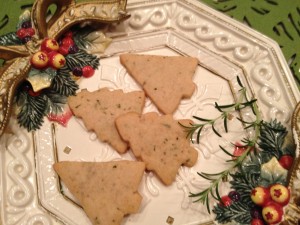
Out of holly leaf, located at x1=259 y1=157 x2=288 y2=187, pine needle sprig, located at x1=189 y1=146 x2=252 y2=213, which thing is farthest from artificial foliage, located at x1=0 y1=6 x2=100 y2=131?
holly leaf, located at x1=259 y1=157 x2=288 y2=187

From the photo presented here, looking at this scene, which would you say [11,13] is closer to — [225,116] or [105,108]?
[105,108]

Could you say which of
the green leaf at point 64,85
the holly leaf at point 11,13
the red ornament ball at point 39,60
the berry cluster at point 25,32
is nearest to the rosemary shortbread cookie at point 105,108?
the green leaf at point 64,85

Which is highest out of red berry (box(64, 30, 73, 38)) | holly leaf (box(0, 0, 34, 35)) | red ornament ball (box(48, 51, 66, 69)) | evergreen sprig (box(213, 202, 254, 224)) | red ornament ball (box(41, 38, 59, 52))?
holly leaf (box(0, 0, 34, 35))

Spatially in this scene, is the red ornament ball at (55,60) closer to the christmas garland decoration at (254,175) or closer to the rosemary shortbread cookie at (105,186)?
the rosemary shortbread cookie at (105,186)

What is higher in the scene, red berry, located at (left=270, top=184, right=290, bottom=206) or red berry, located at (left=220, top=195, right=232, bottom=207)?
red berry, located at (left=220, top=195, right=232, bottom=207)

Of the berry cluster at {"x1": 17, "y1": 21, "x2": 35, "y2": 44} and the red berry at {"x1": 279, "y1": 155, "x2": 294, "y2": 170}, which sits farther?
the berry cluster at {"x1": 17, "y1": 21, "x2": 35, "y2": 44}

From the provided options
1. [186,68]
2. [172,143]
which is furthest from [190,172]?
[186,68]

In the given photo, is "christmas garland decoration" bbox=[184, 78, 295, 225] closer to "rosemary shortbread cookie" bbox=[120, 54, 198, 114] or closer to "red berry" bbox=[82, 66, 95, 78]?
"rosemary shortbread cookie" bbox=[120, 54, 198, 114]

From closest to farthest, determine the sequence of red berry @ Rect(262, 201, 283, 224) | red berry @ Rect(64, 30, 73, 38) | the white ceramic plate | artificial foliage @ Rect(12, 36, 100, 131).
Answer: red berry @ Rect(262, 201, 283, 224), the white ceramic plate, artificial foliage @ Rect(12, 36, 100, 131), red berry @ Rect(64, 30, 73, 38)
